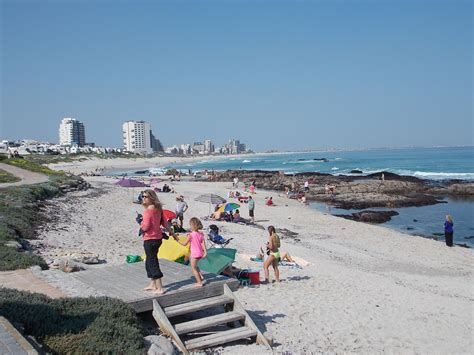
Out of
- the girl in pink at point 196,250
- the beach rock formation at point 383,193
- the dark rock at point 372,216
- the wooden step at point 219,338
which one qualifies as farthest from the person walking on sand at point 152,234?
the beach rock formation at point 383,193

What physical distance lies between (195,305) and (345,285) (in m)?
4.99

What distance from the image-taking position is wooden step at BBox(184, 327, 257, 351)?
22.1 ft

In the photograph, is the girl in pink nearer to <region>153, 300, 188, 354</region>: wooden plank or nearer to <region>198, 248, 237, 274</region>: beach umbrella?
<region>153, 300, 188, 354</region>: wooden plank

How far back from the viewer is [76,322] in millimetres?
6039

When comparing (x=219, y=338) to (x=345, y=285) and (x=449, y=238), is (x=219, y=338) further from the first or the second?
(x=449, y=238)

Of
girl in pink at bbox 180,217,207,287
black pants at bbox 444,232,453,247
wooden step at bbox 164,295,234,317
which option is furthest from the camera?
black pants at bbox 444,232,453,247

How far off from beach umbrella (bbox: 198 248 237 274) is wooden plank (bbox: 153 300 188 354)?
6.84 feet

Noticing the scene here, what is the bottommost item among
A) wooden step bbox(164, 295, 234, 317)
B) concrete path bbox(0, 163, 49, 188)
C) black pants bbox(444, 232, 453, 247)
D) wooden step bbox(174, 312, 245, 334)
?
black pants bbox(444, 232, 453, 247)

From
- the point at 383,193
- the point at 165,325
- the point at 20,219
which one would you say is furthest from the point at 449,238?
the point at 383,193

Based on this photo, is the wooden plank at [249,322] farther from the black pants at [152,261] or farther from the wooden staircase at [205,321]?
the black pants at [152,261]

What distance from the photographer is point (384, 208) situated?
101ft

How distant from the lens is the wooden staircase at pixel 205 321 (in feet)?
22.3

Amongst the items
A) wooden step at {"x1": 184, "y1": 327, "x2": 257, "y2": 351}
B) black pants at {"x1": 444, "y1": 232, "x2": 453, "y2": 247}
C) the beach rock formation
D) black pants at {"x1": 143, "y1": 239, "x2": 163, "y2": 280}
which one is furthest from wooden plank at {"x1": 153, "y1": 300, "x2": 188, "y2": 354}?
the beach rock formation

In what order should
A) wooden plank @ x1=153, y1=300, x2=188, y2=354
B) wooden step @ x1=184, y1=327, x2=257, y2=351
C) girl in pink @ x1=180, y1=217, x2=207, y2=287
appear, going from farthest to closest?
girl in pink @ x1=180, y1=217, x2=207, y2=287
wooden step @ x1=184, y1=327, x2=257, y2=351
wooden plank @ x1=153, y1=300, x2=188, y2=354
